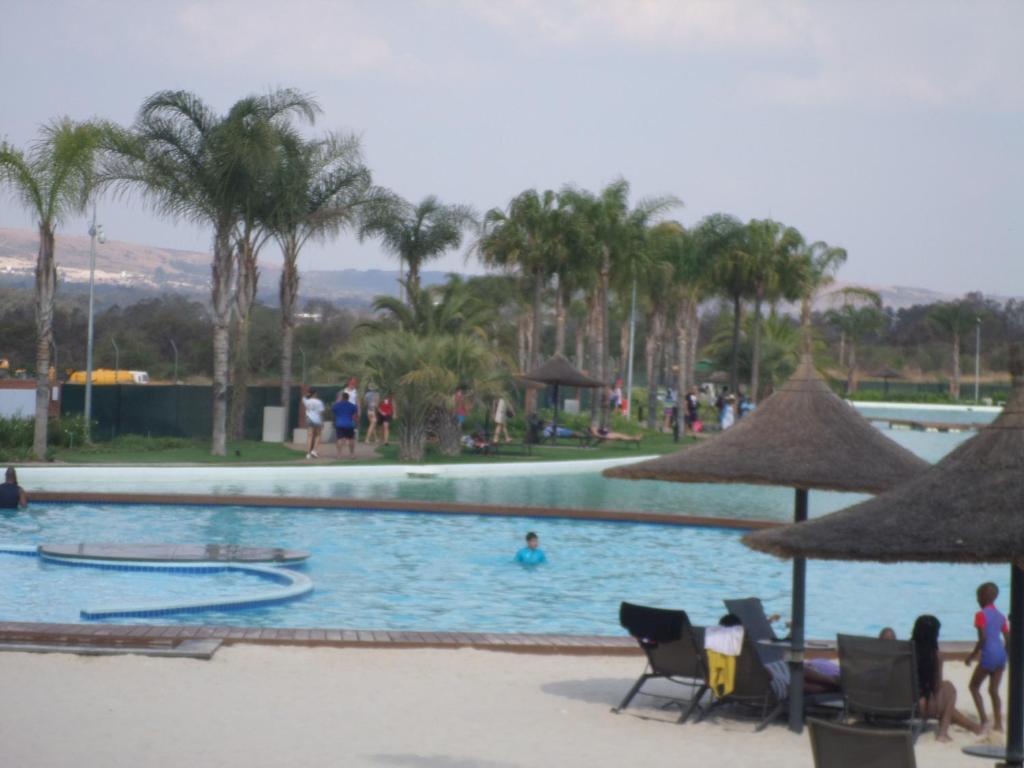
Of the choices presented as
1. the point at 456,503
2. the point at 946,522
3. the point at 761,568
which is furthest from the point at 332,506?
the point at 946,522

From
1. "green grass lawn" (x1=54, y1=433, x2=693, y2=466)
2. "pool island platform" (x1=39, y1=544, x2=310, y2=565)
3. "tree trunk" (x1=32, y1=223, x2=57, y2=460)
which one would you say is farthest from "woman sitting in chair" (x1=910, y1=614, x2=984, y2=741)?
"tree trunk" (x1=32, y1=223, x2=57, y2=460)

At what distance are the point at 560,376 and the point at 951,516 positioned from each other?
27.9 meters

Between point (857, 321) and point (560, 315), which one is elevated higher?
point (857, 321)

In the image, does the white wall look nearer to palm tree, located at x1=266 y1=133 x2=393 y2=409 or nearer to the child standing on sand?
palm tree, located at x1=266 y1=133 x2=393 y2=409

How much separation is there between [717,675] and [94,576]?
8.51 metres

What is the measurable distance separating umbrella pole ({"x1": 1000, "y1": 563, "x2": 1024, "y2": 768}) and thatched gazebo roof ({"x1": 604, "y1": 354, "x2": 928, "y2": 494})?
2593 mm

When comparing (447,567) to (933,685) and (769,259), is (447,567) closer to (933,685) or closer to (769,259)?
(933,685)

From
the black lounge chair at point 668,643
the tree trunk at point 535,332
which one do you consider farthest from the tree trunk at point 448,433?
the black lounge chair at point 668,643

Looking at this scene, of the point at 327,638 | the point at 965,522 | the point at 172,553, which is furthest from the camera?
the point at 172,553

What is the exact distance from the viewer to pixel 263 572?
15219 mm

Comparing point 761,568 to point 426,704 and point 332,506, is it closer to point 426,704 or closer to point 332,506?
point 332,506

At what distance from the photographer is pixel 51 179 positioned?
24.3 metres

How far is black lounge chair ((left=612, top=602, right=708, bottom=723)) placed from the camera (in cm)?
876

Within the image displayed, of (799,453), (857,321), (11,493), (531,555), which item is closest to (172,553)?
(531,555)
